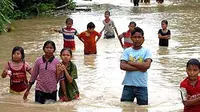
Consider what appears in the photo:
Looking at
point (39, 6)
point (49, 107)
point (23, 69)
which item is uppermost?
point (39, 6)

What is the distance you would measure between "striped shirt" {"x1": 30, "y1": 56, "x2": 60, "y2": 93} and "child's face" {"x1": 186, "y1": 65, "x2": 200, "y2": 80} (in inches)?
101

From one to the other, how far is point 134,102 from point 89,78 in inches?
105

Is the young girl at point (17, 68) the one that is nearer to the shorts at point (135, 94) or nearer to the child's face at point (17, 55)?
the child's face at point (17, 55)

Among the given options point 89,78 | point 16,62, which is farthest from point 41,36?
point 16,62

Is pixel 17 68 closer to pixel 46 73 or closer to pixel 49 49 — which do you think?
pixel 46 73

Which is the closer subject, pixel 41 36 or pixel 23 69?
pixel 23 69

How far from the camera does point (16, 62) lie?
Result: 8.06 metres

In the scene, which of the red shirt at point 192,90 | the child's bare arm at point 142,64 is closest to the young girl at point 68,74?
the child's bare arm at point 142,64

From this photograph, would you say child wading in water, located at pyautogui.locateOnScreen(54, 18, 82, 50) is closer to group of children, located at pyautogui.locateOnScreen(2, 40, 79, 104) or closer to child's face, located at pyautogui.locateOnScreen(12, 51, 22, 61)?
child's face, located at pyautogui.locateOnScreen(12, 51, 22, 61)

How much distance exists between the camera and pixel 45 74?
741 centimetres

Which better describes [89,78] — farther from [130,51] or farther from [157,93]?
[130,51]

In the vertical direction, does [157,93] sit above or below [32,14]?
below

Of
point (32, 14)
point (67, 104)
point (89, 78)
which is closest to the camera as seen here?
point (67, 104)

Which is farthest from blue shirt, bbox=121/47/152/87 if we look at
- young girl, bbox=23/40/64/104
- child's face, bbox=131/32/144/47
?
young girl, bbox=23/40/64/104
